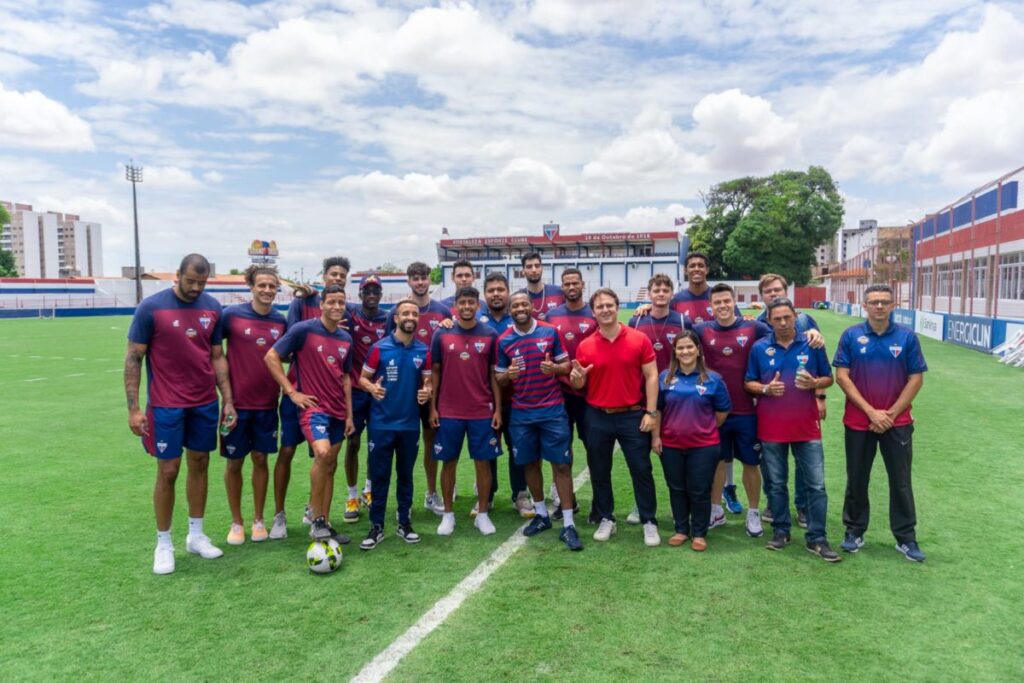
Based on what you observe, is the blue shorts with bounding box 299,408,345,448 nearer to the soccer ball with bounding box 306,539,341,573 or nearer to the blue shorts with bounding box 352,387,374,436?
the blue shorts with bounding box 352,387,374,436

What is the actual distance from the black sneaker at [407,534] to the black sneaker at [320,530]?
1.79ft

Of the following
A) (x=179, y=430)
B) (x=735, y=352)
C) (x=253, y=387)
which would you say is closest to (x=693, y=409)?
(x=735, y=352)

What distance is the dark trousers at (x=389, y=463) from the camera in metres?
5.05

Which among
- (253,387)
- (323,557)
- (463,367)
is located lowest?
(323,557)

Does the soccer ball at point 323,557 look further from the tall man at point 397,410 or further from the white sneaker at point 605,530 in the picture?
the white sneaker at point 605,530

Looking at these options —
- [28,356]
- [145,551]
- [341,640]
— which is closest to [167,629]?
[341,640]

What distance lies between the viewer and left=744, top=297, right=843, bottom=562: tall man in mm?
4750

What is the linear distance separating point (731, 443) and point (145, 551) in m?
4.57

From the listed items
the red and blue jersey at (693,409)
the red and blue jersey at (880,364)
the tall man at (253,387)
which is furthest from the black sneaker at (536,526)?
the red and blue jersey at (880,364)

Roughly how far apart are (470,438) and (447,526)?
735 mm

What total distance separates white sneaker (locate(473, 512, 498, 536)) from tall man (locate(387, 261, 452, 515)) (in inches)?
22.7

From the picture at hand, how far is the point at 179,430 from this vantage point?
4.69m

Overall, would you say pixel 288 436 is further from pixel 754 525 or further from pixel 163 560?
pixel 754 525

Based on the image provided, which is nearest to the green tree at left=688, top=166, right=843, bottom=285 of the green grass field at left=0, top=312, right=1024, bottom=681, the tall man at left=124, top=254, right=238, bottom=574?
the green grass field at left=0, top=312, right=1024, bottom=681
